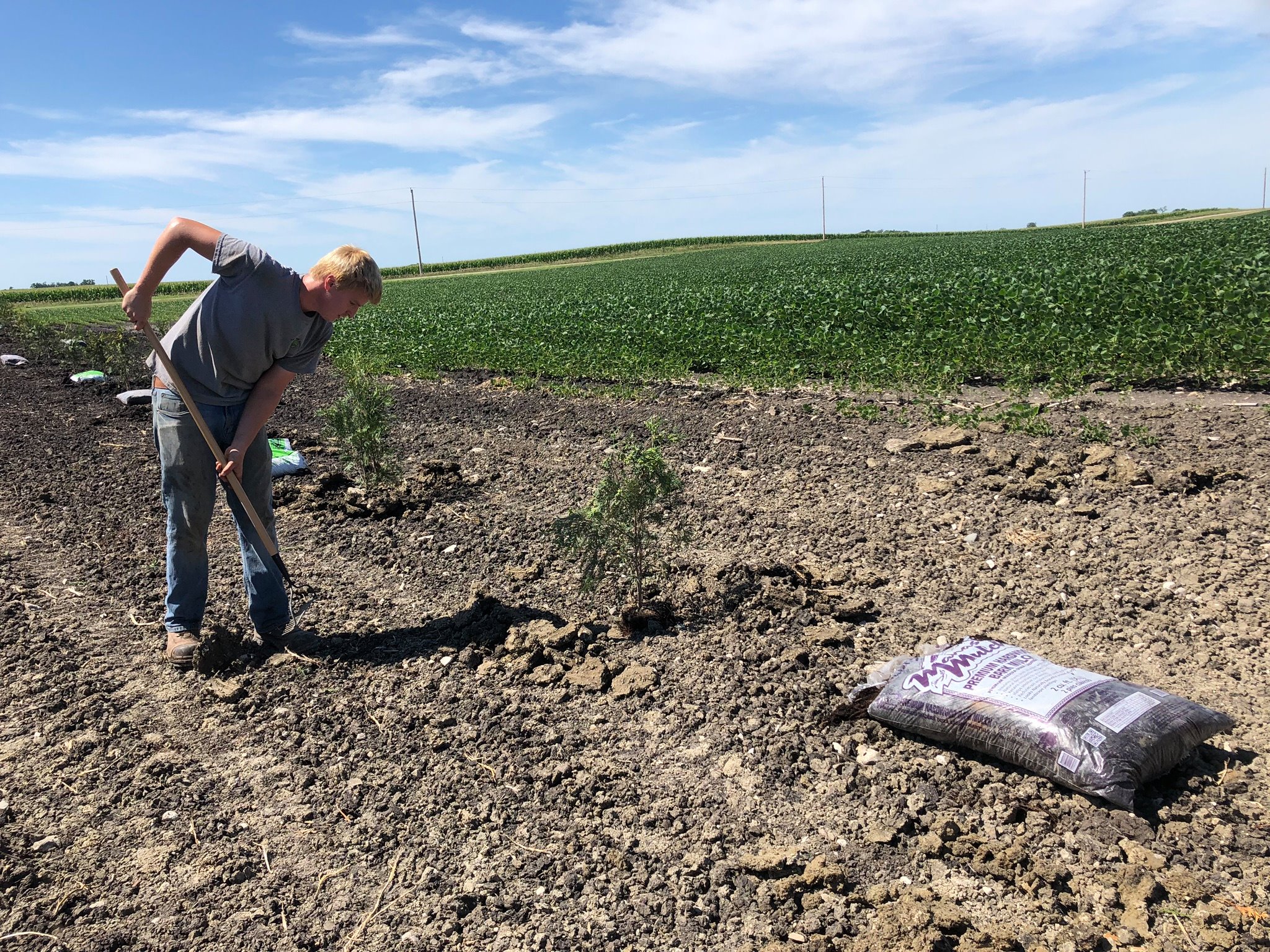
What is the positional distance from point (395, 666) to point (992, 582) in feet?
9.65

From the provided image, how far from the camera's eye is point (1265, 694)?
319cm

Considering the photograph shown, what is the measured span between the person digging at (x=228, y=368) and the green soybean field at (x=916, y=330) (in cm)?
351

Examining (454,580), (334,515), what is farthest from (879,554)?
A: (334,515)

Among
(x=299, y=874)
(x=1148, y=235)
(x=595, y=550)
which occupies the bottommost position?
(x=299, y=874)

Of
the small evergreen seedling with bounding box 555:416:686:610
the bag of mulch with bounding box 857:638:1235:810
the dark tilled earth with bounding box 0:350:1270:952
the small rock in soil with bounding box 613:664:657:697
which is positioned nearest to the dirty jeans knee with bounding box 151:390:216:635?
the dark tilled earth with bounding box 0:350:1270:952

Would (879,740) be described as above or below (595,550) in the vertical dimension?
below

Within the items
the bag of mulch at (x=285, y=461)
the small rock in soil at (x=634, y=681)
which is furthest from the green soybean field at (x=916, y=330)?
the small rock in soil at (x=634, y=681)

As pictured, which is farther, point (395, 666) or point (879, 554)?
point (879, 554)

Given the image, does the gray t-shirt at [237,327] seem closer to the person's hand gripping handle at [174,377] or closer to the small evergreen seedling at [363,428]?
the person's hand gripping handle at [174,377]

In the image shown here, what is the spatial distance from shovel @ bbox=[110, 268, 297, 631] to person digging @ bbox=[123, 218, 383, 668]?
0.12 ft

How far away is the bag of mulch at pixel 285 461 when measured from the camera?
7.00 meters

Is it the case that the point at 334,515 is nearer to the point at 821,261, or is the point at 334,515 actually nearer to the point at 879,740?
the point at 879,740

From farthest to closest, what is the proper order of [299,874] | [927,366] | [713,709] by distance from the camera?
[927,366]
[713,709]
[299,874]

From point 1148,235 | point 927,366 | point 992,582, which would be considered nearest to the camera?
point 992,582
